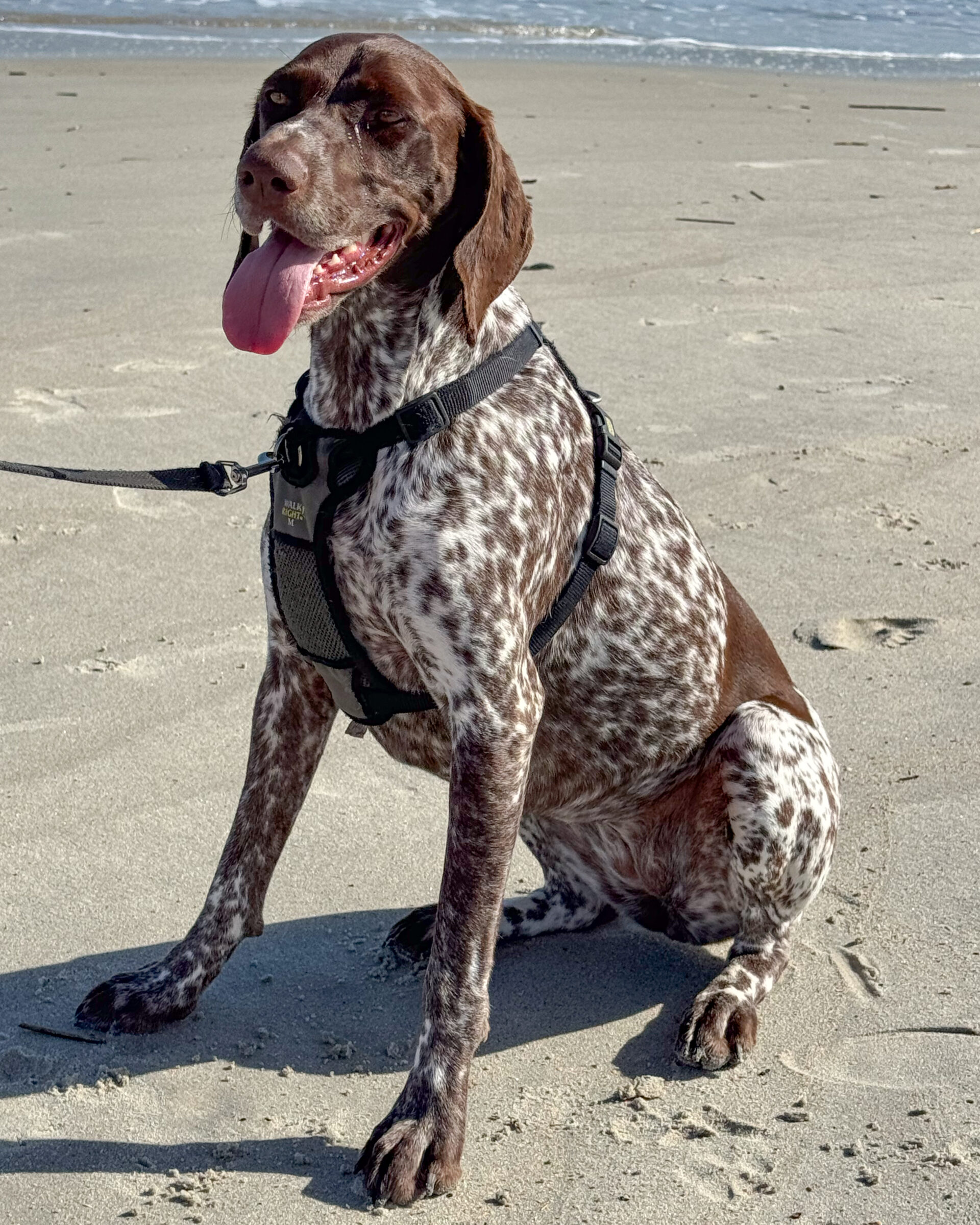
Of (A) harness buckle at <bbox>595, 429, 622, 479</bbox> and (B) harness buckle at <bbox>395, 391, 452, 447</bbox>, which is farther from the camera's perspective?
(A) harness buckle at <bbox>595, 429, 622, 479</bbox>

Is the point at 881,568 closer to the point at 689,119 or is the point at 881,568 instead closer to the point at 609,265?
the point at 609,265

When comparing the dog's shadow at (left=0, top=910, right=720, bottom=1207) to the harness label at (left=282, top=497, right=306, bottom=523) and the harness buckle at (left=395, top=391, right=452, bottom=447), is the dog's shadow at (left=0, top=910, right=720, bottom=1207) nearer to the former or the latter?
the harness label at (left=282, top=497, right=306, bottom=523)

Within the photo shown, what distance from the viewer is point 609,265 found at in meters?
8.01

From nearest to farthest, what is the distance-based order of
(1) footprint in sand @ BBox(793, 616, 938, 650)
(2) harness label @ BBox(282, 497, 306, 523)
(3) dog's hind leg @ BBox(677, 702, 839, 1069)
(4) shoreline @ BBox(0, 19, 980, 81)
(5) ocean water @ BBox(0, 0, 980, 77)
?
(2) harness label @ BBox(282, 497, 306, 523)
(3) dog's hind leg @ BBox(677, 702, 839, 1069)
(1) footprint in sand @ BBox(793, 616, 938, 650)
(4) shoreline @ BBox(0, 19, 980, 81)
(5) ocean water @ BBox(0, 0, 980, 77)

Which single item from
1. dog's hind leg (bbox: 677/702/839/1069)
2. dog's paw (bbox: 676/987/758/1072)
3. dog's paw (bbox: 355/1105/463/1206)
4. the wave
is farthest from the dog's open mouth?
the wave

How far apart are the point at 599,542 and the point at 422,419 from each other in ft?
1.62

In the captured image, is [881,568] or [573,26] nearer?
[881,568]

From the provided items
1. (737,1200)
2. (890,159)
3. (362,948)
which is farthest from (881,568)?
(890,159)

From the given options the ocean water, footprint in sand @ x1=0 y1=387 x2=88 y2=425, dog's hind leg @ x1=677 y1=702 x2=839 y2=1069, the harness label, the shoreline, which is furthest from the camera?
the ocean water

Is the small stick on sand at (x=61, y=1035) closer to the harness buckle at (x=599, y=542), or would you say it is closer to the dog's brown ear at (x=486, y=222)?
the harness buckle at (x=599, y=542)

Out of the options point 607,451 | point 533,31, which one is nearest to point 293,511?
point 607,451

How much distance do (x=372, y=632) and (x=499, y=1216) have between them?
1.08m

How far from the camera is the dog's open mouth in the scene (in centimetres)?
273

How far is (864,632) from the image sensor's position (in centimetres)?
482
